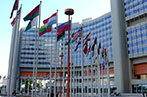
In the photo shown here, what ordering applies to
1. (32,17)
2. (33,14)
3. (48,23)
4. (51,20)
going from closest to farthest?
(32,17) → (33,14) → (48,23) → (51,20)

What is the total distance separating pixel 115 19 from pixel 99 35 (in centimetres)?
1676

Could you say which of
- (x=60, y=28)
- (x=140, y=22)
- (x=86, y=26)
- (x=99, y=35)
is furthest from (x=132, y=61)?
(x=60, y=28)

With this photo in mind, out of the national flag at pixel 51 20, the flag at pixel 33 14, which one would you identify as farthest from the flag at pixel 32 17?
the national flag at pixel 51 20

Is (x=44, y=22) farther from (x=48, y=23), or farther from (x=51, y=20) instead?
(x=51, y=20)

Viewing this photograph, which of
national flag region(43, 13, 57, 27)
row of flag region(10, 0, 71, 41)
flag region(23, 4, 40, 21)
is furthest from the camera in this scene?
national flag region(43, 13, 57, 27)

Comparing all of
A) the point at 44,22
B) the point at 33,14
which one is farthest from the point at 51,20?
the point at 33,14

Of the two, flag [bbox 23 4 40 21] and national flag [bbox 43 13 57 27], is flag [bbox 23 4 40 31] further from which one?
national flag [bbox 43 13 57 27]

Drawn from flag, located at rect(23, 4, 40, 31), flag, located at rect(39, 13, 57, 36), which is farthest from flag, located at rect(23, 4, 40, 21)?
flag, located at rect(39, 13, 57, 36)

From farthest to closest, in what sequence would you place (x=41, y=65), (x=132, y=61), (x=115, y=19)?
(x=41, y=65) → (x=115, y=19) → (x=132, y=61)

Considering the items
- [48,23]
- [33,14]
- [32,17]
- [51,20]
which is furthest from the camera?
[51,20]

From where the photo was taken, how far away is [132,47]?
68.8m

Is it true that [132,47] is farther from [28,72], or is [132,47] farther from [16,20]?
[28,72]

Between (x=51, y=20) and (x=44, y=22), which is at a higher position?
(x=51, y=20)

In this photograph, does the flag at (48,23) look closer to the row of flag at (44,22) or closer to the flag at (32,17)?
the row of flag at (44,22)
